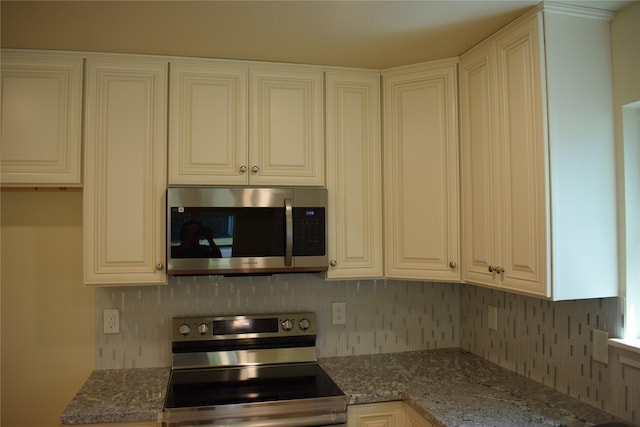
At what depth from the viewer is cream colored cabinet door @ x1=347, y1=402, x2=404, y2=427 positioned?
6.46 feet

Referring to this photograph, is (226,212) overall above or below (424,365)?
above

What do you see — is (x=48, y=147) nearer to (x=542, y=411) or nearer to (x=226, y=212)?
(x=226, y=212)

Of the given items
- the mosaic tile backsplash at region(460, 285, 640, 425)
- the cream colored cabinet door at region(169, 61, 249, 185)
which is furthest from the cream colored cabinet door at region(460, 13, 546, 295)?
the cream colored cabinet door at region(169, 61, 249, 185)

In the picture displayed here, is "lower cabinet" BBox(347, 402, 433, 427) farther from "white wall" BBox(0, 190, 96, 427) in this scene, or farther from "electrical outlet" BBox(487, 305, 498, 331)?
"white wall" BBox(0, 190, 96, 427)

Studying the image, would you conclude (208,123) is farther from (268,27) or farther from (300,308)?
(300,308)

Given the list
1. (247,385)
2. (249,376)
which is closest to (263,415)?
(247,385)

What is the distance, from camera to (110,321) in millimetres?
2312

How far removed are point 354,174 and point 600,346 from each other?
1.24m

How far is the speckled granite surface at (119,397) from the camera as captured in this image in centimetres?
177

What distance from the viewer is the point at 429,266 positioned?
2.21 m

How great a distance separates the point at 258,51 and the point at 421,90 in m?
0.79

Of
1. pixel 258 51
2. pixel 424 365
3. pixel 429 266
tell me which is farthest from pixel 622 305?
pixel 258 51

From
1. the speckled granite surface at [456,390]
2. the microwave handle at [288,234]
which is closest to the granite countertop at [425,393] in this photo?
the speckled granite surface at [456,390]

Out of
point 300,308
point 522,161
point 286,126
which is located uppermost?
point 286,126
